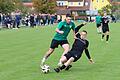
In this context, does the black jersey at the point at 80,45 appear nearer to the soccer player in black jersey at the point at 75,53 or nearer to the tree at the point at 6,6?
the soccer player in black jersey at the point at 75,53

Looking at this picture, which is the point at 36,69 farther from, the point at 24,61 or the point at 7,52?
the point at 7,52

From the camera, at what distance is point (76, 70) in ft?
48.4

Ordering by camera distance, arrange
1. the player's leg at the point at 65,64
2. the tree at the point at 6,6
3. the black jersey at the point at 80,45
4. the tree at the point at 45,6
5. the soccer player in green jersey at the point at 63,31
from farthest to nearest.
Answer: the tree at the point at 45,6, the tree at the point at 6,6, the soccer player in green jersey at the point at 63,31, the black jersey at the point at 80,45, the player's leg at the point at 65,64

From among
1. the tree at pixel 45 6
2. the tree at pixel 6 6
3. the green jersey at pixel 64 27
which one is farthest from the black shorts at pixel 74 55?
the tree at pixel 45 6

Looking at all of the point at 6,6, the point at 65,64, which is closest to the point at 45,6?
the point at 6,6

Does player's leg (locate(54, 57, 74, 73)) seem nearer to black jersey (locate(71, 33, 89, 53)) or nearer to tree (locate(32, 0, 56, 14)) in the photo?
black jersey (locate(71, 33, 89, 53))

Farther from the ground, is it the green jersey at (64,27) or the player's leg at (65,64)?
the green jersey at (64,27)

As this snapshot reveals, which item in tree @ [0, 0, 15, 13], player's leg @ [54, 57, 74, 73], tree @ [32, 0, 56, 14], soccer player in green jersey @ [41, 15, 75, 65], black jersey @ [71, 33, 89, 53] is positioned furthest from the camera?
tree @ [32, 0, 56, 14]

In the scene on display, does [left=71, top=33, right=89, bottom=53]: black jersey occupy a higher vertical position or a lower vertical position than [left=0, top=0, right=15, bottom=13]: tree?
higher

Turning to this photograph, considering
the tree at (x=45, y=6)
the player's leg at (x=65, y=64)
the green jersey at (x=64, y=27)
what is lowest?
the tree at (x=45, y=6)

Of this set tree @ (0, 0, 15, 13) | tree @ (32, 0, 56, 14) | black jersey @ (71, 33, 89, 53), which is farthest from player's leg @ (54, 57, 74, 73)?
tree @ (32, 0, 56, 14)

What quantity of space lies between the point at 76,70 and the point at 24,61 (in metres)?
3.22

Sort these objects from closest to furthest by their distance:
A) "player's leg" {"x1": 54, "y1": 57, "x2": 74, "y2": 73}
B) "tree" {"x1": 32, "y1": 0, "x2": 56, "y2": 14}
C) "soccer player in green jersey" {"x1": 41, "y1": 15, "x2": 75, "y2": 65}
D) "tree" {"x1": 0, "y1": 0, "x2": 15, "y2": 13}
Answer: "player's leg" {"x1": 54, "y1": 57, "x2": 74, "y2": 73}, "soccer player in green jersey" {"x1": 41, "y1": 15, "x2": 75, "y2": 65}, "tree" {"x1": 0, "y1": 0, "x2": 15, "y2": 13}, "tree" {"x1": 32, "y1": 0, "x2": 56, "y2": 14}

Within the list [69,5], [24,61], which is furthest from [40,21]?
[69,5]
